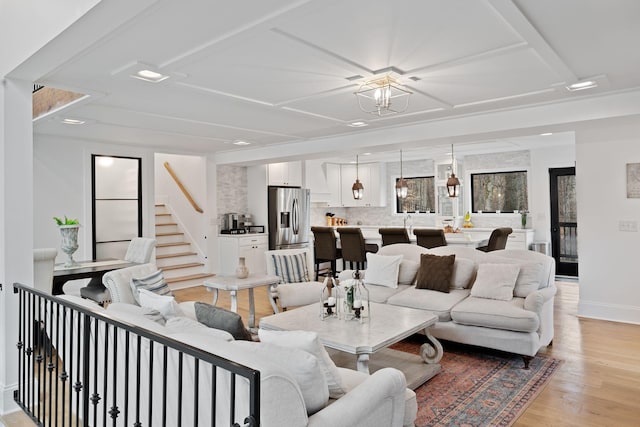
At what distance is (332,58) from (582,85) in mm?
2401

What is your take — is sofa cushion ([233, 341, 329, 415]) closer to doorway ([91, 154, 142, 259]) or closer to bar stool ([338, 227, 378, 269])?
bar stool ([338, 227, 378, 269])

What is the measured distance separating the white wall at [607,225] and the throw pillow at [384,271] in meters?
2.36

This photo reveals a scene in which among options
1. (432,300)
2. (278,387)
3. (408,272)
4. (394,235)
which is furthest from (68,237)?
(394,235)

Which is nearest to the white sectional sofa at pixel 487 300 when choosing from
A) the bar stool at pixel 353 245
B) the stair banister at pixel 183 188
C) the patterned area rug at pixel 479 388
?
the patterned area rug at pixel 479 388

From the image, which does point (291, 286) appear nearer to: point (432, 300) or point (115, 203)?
point (432, 300)

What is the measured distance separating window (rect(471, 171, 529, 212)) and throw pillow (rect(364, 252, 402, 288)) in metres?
4.36

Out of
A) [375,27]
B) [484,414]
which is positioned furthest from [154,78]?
[484,414]

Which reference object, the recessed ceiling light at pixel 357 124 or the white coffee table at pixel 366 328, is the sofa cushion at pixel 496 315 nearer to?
the white coffee table at pixel 366 328

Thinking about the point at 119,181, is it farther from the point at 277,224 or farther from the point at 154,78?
the point at 154,78

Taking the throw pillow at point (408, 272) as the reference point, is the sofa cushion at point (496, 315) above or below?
below

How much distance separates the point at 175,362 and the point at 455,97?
3550mm

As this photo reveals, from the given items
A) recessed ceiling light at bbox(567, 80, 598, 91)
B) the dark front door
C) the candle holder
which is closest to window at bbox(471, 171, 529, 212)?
the dark front door

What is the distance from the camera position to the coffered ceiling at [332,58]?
7.77ft

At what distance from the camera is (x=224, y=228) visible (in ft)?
27.3
